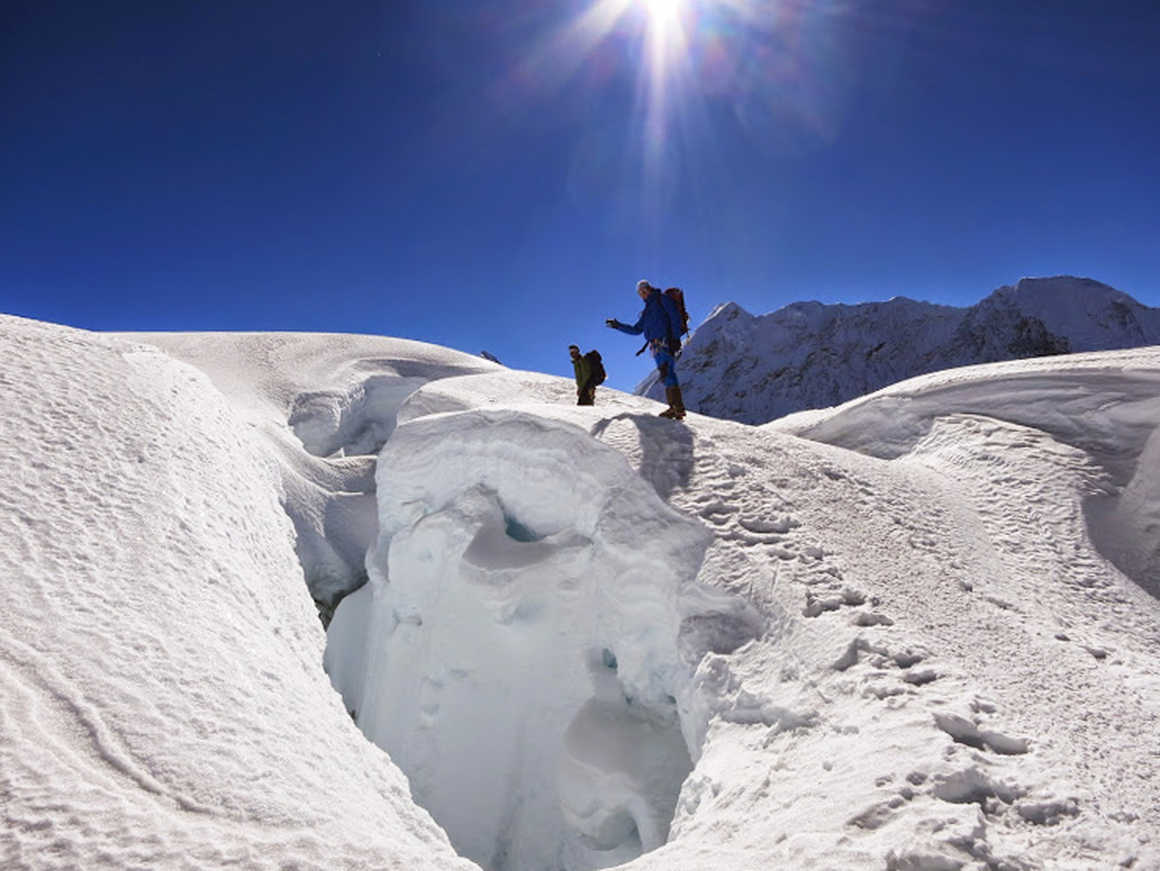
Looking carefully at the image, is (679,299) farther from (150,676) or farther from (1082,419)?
(150,676)

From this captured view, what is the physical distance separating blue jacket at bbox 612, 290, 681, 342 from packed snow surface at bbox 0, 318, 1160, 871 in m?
1.11

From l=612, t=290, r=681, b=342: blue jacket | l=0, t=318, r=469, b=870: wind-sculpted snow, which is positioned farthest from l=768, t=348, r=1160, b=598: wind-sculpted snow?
l=0, t=318, r=469, b=870: wind-sculpted snow

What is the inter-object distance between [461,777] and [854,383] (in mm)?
26333

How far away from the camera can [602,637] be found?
5.47 m

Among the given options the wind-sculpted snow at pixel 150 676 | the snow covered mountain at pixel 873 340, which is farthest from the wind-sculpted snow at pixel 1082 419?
the snow covered mountain at pixel 873 340

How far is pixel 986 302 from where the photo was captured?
2759 centimetres

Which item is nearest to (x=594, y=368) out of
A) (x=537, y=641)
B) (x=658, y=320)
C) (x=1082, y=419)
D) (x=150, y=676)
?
(x=658, y=320)

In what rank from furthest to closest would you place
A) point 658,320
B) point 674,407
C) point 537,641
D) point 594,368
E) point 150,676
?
point 594,368 → point 658,320 → point 674,407 → point 537,641 → point 150,676

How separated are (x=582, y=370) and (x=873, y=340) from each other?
23.8 metres

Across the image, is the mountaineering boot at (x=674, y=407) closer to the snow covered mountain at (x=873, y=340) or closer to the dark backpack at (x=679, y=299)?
the dark backpack at (x=679, y=299)

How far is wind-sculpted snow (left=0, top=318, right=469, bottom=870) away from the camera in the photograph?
1.83 meters

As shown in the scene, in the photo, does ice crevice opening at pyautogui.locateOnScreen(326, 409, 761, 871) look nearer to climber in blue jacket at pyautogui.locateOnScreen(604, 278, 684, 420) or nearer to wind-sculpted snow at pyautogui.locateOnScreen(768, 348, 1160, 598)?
climber in blue jacket at pyautogui.locateOnScreen(604, 278, 684, 420)

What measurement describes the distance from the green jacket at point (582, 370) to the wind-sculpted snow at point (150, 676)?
6.09 metres

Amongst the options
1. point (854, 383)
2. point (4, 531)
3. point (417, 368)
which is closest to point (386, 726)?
point (4, 531)
